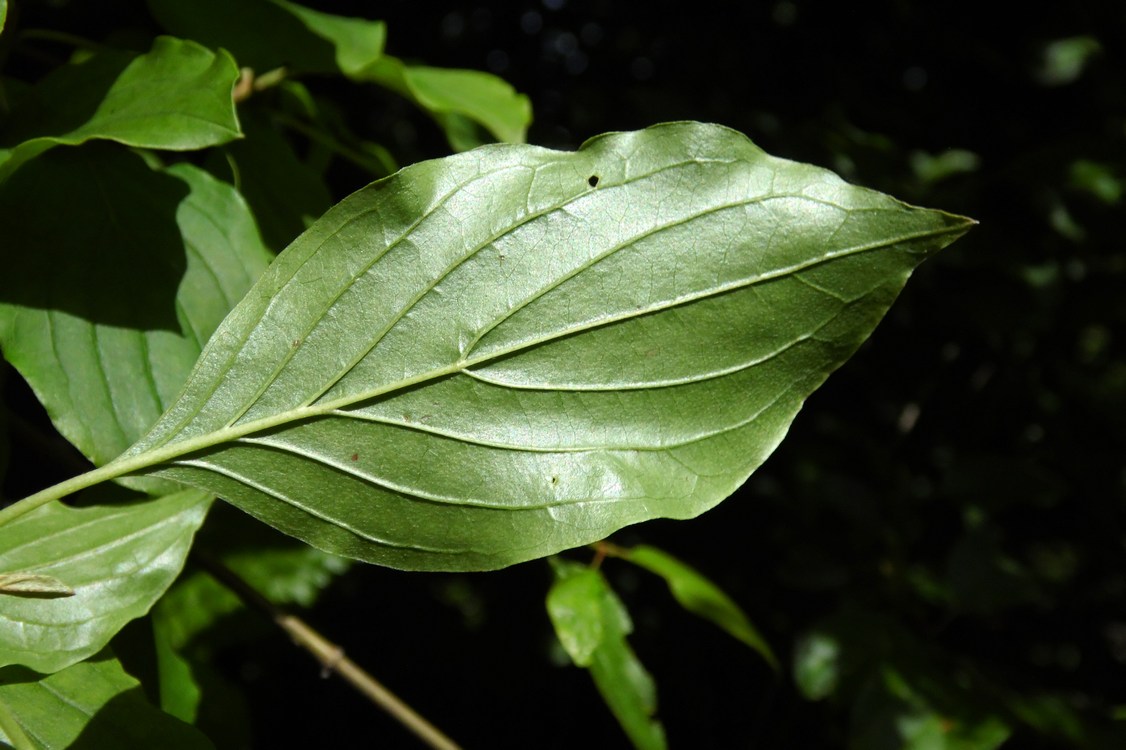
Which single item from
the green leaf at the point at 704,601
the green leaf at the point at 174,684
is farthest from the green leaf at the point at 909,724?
the green leaf at the point at 174,684

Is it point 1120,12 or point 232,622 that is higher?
point 1120,12

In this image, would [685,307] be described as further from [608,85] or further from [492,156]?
[608,85]

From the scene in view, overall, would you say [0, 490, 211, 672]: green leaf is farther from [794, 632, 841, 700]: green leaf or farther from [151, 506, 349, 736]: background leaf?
[794, 632, 841, 700]: green leaf

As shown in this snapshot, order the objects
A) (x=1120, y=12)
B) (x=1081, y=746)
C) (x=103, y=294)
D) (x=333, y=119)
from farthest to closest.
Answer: (x=1120, y=12)
(x=1081, y=746)
(x=333, y=119)
(x=103, y=294)

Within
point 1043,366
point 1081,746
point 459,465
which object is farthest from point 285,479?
point 1043,366

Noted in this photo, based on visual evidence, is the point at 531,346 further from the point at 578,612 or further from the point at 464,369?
the point at 578,612

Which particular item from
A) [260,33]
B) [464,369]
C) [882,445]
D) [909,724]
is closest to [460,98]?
[260,33]
